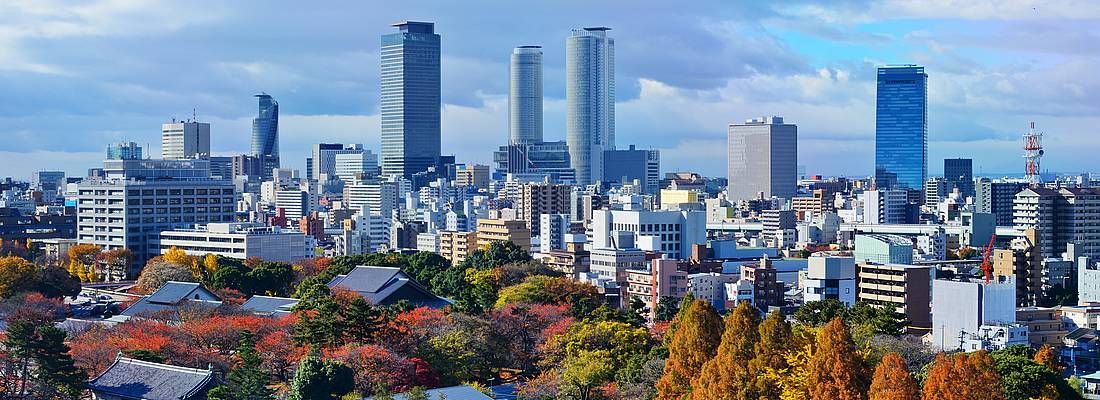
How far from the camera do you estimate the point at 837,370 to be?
28484mm

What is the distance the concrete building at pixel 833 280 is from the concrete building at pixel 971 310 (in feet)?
30.9

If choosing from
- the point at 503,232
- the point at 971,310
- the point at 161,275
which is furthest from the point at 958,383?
the point at 503,232

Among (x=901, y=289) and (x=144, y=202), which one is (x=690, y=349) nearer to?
(x=901, y=289)

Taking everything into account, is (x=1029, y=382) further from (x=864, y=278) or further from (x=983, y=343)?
(x=864, y=278)

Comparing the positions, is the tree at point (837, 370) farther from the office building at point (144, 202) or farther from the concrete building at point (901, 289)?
the office building at point (144, 202)

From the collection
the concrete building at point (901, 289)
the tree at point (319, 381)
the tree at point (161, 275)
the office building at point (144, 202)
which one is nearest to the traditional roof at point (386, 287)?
the tree at point (161, 275)

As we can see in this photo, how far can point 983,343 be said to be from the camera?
49.2 metres

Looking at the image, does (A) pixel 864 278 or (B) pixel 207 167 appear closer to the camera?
(A) pixel 864 278

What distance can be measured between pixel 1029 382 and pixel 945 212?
118 m

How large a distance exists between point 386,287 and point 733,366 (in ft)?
80.9

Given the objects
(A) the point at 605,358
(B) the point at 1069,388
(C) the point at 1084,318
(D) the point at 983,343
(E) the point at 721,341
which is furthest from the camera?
(C) the point at 1084,318

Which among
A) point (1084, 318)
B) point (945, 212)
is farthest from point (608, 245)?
point (945, 212)

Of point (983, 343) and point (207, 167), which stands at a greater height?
point (207, 167)

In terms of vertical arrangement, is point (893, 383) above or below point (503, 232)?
below
